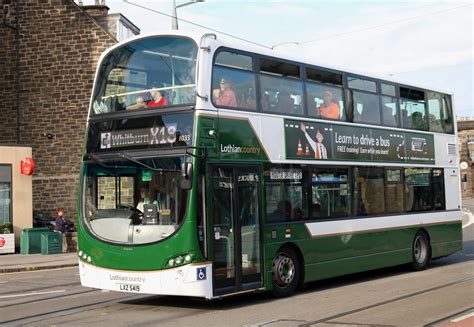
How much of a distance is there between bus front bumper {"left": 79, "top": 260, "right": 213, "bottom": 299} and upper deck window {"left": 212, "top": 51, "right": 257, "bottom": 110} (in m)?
2.56

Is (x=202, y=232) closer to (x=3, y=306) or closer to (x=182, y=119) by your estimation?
(x=182, y=119)

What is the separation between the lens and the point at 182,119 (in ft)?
32.9

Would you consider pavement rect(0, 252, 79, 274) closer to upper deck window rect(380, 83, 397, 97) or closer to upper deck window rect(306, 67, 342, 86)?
upper deck window rect(306, 67, 342, 86)

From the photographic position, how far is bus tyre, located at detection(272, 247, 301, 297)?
11.2m

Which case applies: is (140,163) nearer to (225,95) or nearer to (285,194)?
(225,95)

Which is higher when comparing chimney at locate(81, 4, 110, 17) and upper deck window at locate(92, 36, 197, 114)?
chimney at locate(81, 4, 110, 17)

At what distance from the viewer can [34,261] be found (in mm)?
20703

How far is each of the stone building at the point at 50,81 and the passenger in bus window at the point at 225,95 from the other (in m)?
21.9

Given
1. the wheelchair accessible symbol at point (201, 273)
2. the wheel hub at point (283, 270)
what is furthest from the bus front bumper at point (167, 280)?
the wheel hub at point (283, 270)

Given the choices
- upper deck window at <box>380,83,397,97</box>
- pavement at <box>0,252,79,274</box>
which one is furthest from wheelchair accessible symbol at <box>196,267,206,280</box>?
pavement at <box>0,252,79,274</box>

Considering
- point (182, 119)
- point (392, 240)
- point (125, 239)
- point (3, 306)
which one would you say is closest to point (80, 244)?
point (125, 239)

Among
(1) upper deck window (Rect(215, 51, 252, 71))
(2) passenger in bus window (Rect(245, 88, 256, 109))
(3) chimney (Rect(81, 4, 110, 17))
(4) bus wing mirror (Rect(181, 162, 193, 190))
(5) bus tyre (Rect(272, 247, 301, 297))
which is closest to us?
(4) bus wing mirror (Rect(181, 162, 193, 190))

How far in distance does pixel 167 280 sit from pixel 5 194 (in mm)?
16194

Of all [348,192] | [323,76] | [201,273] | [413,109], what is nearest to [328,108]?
[323,76]
